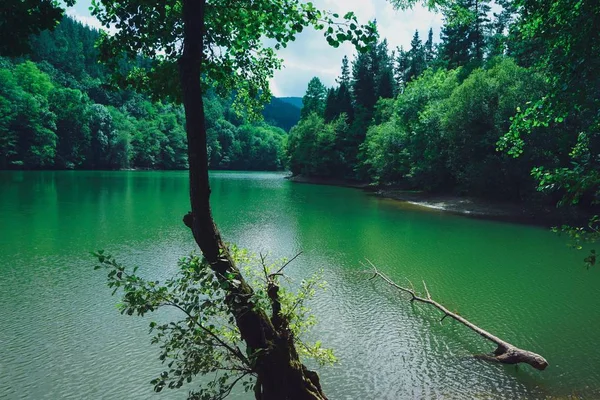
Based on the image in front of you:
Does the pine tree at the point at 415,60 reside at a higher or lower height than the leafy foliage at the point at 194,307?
higher

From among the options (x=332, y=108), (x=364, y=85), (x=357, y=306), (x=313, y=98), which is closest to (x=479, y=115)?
(x=357, y=306)

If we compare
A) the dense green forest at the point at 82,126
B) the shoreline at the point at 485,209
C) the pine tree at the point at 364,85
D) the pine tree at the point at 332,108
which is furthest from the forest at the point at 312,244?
the dense green forest at the point at 82,126

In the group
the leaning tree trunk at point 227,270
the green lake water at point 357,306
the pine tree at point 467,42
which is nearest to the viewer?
the leaning tree trunk at point 227,270

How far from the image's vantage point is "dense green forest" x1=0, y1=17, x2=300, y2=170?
2913 inches

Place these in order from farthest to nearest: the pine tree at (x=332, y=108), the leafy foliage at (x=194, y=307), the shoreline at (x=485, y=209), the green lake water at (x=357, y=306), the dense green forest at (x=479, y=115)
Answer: the pine tree at (x=332, y=108), the shoreline at (x=485, y=209), the green lake water at (x=357, y=306), the dense green forest at (x=479, y=115), the leafy foliage at (x=194, y=307)

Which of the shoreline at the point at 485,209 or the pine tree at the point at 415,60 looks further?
the pine tree at the point at 415,60

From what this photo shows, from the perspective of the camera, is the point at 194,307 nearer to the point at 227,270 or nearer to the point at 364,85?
the point at 227,270

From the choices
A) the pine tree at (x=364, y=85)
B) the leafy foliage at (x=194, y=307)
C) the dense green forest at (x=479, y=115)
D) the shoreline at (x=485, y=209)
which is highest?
the pine tree at (x=364, y=85)

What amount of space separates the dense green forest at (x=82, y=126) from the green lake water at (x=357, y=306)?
1179 inches

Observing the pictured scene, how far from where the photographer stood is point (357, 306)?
1252cm

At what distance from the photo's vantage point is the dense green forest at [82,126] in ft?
243

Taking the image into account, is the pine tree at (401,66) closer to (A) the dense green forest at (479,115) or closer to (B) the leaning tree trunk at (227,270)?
(A) the dense green forest at (479,115)

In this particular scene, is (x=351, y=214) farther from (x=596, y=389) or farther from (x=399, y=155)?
(x=596, y=389)

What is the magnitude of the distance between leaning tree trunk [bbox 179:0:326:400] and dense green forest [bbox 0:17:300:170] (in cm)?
4453
